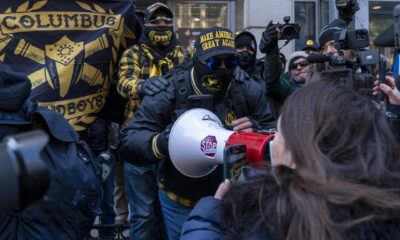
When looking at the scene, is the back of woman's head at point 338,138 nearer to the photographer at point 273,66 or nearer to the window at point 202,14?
the photographer at point 273,66

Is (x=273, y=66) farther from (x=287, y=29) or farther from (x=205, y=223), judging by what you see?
→ (x=205, y=223)

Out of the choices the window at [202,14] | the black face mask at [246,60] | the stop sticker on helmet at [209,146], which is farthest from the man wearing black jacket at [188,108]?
the window at [202,14]

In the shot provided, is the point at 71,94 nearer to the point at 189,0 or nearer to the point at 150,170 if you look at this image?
the point at 150,170

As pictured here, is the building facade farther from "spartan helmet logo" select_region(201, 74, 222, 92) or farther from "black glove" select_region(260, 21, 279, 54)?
"spartan helmet logo" select_region(201, 74, 222, 92)

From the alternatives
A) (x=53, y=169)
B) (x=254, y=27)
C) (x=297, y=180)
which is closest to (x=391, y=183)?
(x=297, y=180)

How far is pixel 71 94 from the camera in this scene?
360 cm

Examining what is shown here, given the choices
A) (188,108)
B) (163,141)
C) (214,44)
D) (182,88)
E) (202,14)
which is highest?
(202,14)

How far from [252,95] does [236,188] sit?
58.7 inches

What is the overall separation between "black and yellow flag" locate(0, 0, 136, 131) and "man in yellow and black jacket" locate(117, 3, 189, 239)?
0.24 m

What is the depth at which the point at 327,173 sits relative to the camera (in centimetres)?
113

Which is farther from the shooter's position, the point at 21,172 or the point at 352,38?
the point at 352,38

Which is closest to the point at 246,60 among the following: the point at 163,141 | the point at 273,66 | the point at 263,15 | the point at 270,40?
the point at 273,66

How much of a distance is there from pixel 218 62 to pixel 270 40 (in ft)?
2.12

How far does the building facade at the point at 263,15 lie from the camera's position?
7129 mm
